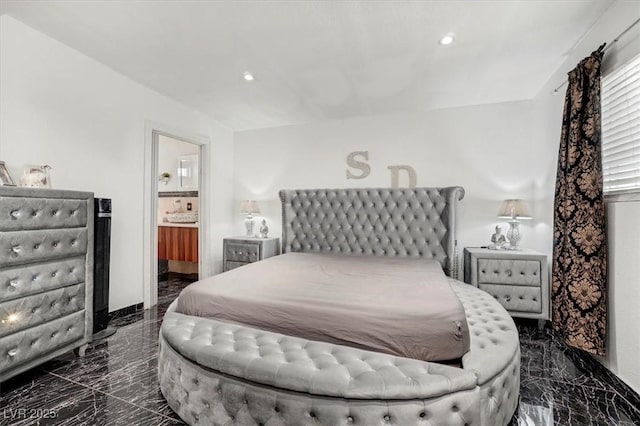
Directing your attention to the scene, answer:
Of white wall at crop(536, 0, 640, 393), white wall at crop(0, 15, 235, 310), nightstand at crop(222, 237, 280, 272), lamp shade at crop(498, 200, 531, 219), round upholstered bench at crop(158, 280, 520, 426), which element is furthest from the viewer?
nightstand at crop(222, 237, 280, 272)

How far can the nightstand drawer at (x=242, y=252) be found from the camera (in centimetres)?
409

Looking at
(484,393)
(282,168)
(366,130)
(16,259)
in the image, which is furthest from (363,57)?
(16,259)

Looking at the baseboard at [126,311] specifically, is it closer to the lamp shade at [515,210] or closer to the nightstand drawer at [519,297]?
the nightstand drawer at [519,297]

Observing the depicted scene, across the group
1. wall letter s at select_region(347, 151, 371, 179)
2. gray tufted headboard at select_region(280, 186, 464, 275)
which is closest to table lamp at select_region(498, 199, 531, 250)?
gray tufted headboard at select_region(280, 186, 464, 275)

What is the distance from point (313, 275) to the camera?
97.7 inches

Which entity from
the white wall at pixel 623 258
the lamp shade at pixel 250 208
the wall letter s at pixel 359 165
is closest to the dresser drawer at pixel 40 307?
the lamp shade at pixel 250 208

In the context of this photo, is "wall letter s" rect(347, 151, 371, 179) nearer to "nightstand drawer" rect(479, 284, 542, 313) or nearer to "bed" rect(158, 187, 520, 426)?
"nightstand drawer" rect(479, 284, 542, 313)

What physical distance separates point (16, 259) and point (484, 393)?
2.93 meters

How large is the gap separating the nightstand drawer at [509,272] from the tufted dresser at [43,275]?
148 inches

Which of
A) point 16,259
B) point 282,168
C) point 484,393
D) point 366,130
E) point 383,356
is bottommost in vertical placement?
point 484,393

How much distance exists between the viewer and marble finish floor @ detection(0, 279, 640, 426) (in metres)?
1.69

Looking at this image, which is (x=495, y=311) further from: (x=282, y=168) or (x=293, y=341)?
(x=282, y=168)

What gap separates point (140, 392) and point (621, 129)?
150 inches

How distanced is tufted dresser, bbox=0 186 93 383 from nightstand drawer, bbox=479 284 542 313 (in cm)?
383
